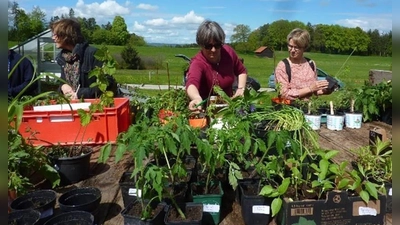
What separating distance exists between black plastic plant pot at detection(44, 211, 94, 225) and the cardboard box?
87cm

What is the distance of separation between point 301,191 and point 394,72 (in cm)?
117

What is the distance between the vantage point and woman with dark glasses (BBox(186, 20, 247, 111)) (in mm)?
3020

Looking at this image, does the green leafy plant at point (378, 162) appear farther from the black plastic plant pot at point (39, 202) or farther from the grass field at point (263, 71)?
the black plastic plant pot at point (39, 202)

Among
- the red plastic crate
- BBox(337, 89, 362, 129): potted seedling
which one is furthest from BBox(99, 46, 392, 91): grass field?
the red plastic crate

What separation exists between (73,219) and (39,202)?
29cm

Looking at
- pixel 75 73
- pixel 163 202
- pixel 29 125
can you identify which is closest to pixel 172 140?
pixel 163 202

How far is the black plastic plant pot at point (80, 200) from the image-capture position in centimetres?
166

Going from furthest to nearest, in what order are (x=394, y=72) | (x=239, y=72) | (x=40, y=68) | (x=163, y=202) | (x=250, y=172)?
(x=40, y=68), (x=239, y=72), (x=250, y=172), (x=163, y=202), (x=394, y=72)

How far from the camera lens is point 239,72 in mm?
3602

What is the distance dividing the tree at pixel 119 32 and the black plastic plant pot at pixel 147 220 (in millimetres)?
42672

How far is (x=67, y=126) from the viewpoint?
2.60 m

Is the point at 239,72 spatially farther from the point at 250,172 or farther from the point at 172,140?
the point at 172,140

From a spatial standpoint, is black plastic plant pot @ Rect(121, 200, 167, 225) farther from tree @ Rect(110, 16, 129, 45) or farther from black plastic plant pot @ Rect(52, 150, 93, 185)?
tree @ Rect(110, 16, 129, 45)

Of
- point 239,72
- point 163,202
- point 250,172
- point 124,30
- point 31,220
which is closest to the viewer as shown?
point 31,220
